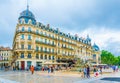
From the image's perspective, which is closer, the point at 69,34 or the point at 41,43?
the point at 41,43

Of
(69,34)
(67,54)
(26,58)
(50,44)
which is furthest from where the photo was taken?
(69,34)

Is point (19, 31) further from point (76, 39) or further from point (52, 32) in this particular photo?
point (76, 39)

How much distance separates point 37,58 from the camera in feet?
232

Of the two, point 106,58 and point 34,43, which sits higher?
point 34,43

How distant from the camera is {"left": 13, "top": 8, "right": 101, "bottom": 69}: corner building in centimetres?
6788

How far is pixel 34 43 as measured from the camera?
69875 millimetres

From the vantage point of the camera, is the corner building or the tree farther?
the tree

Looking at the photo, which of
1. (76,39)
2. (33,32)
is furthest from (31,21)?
(76,39)

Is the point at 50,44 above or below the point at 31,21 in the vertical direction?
below

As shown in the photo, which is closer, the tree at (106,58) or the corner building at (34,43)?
the corner building at (34,43)

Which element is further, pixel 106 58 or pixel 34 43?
pixel 106 58

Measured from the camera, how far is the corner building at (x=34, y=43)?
67.9 m

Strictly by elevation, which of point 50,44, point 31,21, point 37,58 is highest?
point 31,21

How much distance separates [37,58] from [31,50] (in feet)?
13.1
